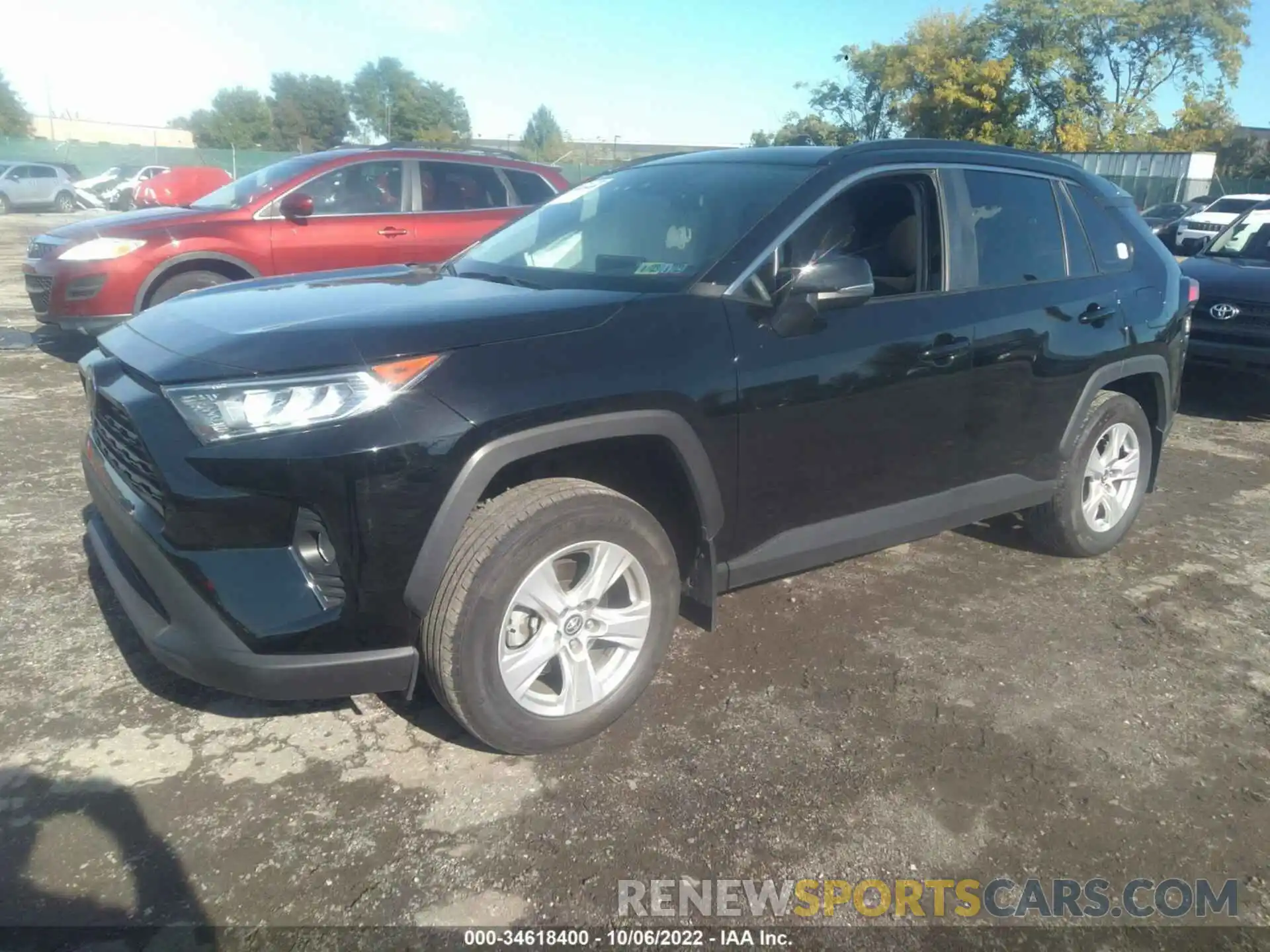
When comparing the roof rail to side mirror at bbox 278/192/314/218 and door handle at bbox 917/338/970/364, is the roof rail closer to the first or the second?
side mirror at bbox 278/192/314/218

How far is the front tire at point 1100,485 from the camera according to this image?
423 centimetres

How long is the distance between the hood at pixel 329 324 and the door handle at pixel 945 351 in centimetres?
120

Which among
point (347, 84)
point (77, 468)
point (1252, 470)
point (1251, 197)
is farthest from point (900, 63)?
point (347, 84)

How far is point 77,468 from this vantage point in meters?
Result: 5.20

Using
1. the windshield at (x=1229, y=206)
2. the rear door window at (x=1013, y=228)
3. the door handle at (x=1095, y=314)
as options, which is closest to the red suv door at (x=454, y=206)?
the rear door window at (x=1013, y=228)

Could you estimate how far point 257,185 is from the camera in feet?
25.2

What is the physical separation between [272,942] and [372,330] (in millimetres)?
1507

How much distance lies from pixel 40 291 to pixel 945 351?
7.12 meters

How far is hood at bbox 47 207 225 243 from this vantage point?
7121 mm

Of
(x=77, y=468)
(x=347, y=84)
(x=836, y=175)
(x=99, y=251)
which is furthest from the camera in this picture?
(x=347, y=84)

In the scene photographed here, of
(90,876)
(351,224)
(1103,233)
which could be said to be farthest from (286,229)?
(90,876)

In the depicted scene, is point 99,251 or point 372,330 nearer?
point 372,330

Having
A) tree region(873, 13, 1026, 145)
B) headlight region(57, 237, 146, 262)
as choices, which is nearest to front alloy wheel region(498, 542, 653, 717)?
headlight region(57, 237, 146, 262)

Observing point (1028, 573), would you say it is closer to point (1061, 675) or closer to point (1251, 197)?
point (1061, 675)
